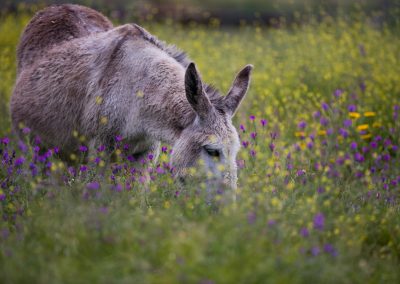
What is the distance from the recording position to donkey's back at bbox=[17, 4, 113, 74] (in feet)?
18.7

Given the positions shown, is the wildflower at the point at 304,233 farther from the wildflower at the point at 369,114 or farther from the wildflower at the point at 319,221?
the wildflower at the point at 369,114

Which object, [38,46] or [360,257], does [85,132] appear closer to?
[38,46]

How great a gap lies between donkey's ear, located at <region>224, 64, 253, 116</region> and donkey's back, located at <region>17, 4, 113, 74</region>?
2.09 m

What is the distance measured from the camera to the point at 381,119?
647 centimetres

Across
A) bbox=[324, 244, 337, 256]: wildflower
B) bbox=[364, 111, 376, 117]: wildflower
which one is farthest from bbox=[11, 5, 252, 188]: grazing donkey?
bbox=[364, 111, 376, 117]: wildflower

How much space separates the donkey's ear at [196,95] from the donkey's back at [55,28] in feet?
7.10

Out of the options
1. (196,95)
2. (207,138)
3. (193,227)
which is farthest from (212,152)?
(193,227)

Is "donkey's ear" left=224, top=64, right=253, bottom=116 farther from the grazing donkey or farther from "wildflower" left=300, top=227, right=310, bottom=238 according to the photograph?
"wildflower" left=300, top=227, right=310, bottom=238

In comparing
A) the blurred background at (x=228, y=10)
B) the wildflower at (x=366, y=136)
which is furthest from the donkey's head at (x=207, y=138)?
the blurred background at (x=228, y=10)

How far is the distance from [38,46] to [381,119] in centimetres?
438

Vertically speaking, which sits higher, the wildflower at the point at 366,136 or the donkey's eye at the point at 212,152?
the wildflower at the point at 366,136

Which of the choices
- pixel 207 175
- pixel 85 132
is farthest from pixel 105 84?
pixel 207 175

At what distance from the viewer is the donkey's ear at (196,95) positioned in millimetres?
3912

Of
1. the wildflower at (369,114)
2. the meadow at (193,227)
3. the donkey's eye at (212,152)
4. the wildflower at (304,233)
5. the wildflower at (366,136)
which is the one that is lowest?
the meadow at (193,227)
